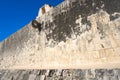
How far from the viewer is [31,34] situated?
24.3ft

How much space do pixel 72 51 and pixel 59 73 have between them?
1400 mm

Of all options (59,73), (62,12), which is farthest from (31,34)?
(59,73)

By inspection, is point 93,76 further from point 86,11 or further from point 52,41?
point 52,41

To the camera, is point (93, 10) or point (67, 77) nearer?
point (67, 77)

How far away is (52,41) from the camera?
590 cm

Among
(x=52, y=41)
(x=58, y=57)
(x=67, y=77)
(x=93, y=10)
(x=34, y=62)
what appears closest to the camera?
(x=67, y=77)

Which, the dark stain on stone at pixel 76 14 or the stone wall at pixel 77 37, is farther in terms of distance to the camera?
the dark stain on stone at pixel 76 14

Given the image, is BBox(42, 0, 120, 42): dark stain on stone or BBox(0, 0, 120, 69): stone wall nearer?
BBox(0, 0, 120, 69): stone wall

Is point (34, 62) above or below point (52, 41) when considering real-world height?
below

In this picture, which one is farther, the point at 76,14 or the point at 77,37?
the point at 76,14

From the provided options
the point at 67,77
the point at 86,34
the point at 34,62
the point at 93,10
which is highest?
the point at 93,10

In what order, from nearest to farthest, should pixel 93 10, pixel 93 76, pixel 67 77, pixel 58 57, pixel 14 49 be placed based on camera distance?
1. pixel 93 76
2. pixel 67 77
3. pixel 93 10
4. pixel 58 57
5. pixel 14 49

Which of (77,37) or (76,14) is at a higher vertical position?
(76,14)

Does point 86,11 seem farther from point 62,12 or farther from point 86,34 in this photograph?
point 62,12
